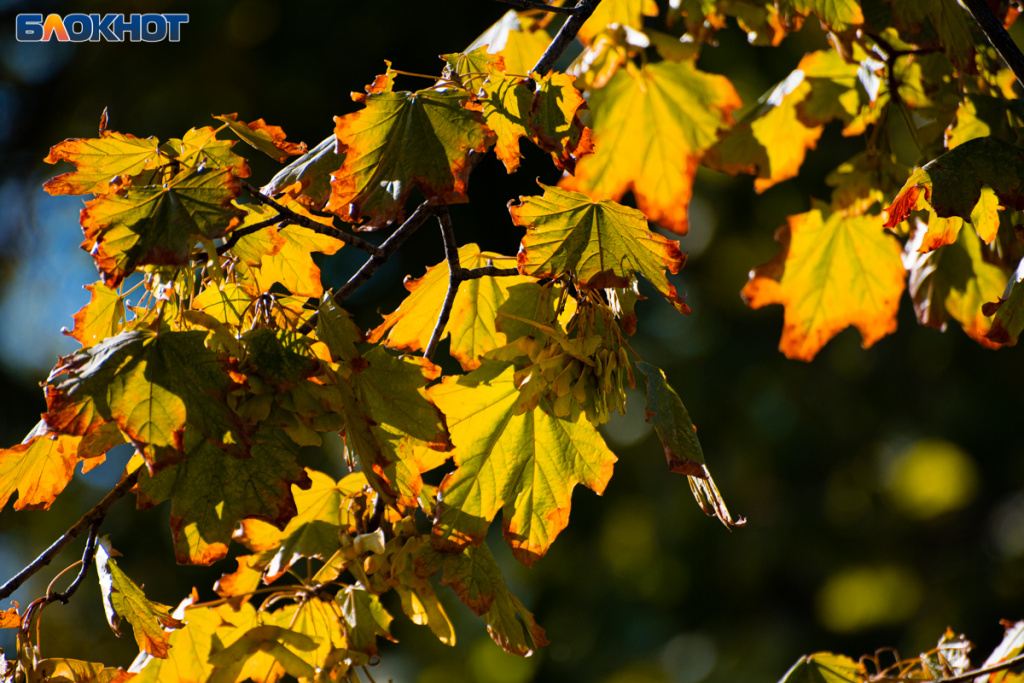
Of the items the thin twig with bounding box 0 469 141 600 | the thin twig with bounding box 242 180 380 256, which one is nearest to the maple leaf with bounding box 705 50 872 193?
the thin twig with bounding box 242 180 380 256

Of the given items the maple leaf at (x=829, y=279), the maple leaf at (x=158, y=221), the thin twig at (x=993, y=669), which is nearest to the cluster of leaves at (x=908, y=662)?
the thin twig at (x=993, y=669)

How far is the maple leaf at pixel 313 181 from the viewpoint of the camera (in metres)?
0.84

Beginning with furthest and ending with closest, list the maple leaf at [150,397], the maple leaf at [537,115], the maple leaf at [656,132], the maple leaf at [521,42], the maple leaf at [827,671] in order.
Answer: the maple leaf at [656,132], the maple leaf at [521,42], the maple leaf at [827,671], the maple leaf at [537,115], the maple leaf at [150,397]

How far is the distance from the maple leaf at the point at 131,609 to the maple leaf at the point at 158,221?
288 millimetres

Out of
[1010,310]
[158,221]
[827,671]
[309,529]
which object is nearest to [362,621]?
[309,529]

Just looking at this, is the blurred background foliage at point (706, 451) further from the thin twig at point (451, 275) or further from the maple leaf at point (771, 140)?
the thin twig at point (451, 275)

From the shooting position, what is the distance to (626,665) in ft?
12.9

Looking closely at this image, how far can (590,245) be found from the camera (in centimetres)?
78

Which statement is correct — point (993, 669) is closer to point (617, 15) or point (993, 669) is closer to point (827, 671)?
point (827, 671)

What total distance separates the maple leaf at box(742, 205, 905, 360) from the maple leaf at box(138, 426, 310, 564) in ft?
2.91

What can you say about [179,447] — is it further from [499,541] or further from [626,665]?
[626,665]

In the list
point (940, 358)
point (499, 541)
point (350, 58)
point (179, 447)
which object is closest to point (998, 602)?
point (940, 358)

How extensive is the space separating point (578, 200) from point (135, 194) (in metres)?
0.40

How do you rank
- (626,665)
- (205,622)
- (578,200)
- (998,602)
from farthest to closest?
(626,665), (998,602), (205,622), (578,200)
